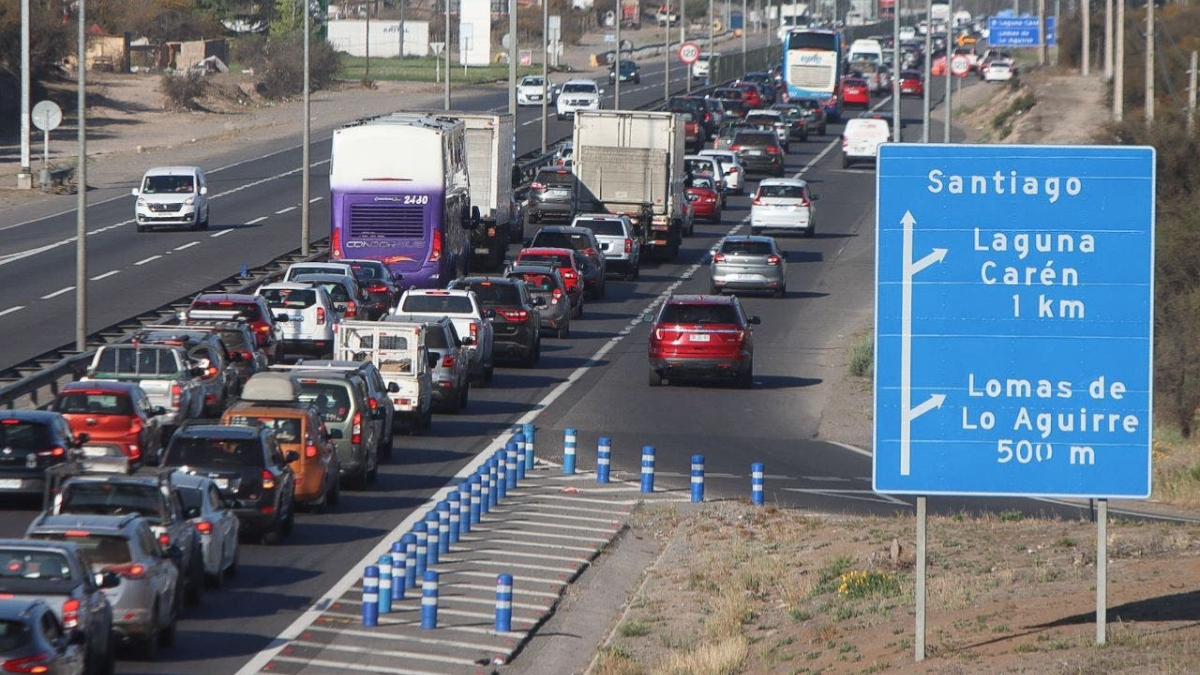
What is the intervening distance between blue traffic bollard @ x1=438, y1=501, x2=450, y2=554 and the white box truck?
111 feet

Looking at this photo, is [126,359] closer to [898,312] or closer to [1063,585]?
[1063,585]

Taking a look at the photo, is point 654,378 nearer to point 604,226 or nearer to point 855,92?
point 604,226

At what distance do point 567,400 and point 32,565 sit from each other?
20.3 meters

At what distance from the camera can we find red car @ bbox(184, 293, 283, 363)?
36.2 m

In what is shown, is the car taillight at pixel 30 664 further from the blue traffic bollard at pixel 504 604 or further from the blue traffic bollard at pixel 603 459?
the blue traffic bollard at pixel 603 459

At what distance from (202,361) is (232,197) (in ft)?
123

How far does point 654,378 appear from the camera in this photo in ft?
126

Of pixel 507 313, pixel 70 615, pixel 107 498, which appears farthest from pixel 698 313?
pixel 70 615

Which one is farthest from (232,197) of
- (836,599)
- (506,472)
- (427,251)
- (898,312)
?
(898,312)

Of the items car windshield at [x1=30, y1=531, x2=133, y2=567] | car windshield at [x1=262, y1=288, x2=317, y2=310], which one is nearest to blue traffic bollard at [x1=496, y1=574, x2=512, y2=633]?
car windshield at [x1=30, y1=531, x2=133, y2=567]

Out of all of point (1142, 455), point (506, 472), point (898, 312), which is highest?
point (898, 312)

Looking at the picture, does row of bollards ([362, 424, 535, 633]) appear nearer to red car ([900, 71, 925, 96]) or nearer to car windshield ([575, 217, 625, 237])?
car windshield ([575, 217, 625, 237])

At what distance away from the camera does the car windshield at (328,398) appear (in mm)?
27422

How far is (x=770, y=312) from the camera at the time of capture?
49.9m
